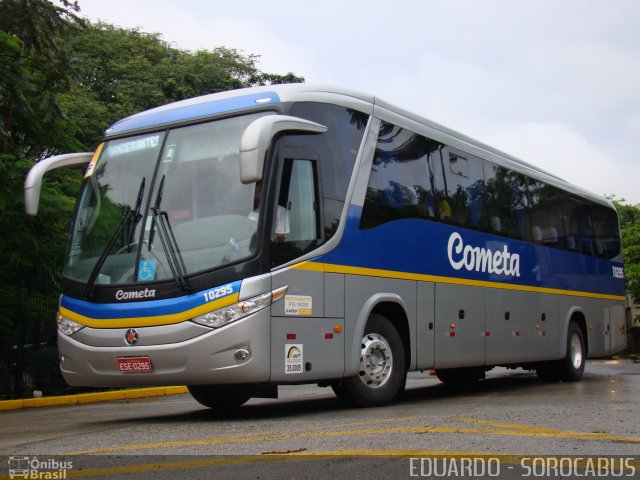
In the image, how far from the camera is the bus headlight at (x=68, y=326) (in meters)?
10.1

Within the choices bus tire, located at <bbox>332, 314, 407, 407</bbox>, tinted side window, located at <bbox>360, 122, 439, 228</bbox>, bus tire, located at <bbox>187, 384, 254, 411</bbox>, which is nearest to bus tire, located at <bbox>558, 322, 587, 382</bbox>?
tinted side window, located at <bbox>360, 122, 439, 228</bbox>

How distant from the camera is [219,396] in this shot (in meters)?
11.8

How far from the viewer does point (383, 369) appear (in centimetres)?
1126

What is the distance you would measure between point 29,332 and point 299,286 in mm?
8583

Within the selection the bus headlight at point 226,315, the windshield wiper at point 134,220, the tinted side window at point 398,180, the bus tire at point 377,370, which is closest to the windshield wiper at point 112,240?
the windshield wiper at point 134,220

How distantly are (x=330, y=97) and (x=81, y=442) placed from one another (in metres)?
4.93

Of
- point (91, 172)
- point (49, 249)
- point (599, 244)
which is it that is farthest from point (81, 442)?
point (599, 244)

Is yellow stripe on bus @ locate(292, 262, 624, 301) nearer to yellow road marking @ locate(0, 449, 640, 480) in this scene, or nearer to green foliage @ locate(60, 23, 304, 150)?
yellow road marking @ locate(0, 449, 640, 480)

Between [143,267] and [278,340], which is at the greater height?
[143,267]

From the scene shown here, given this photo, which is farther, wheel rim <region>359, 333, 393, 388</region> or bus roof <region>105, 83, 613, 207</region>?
wheel rim <region>359, 333, 393, 388</region>

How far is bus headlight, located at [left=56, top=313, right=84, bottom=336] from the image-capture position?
33.2 ft

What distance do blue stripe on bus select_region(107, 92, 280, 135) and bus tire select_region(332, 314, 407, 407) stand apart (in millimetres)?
3037

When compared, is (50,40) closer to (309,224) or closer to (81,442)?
(309,224)

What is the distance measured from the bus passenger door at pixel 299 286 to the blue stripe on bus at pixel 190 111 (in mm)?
758
